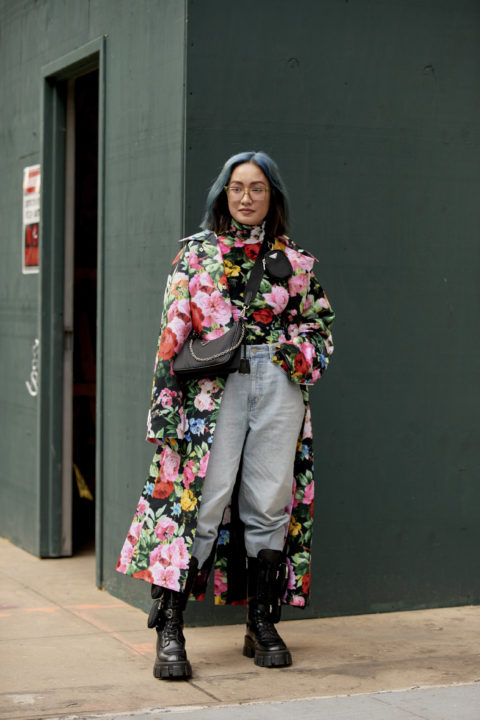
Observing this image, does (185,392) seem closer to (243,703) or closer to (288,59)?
(243,703)

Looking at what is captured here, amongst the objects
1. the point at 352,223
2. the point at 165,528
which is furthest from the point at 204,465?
the point at 352,223

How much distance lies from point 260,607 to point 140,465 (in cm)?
126

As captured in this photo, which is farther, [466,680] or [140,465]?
[140,465]

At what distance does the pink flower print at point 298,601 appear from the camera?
5.25 metres

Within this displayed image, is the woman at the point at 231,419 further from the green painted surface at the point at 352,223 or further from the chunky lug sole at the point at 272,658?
the green painted surface at the point at 352,223

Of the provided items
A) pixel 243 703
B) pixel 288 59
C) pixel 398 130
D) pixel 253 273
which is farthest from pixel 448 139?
pixel 243 703

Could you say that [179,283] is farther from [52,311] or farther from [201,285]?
[52,311]

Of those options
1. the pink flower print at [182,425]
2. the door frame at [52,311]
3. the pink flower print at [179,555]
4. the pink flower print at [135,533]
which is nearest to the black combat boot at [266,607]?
the pink flower print at [179,555]

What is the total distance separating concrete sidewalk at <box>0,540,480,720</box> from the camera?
456 cm

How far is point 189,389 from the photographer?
5.09 m

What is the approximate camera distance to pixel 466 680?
496 cm

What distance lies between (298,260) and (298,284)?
0.35ft

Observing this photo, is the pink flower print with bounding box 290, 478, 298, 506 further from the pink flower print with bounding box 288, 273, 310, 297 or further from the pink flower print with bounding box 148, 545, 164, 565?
the pink flower print with bounding box 288, 273, 310, 297

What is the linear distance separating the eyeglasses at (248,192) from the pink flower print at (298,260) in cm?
26
